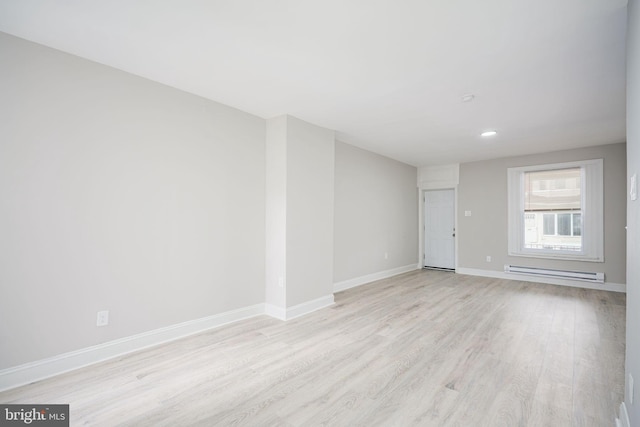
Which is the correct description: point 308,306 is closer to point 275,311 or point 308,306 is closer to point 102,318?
point 275,311

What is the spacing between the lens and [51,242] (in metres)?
2.28

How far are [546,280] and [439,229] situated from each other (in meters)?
2.29

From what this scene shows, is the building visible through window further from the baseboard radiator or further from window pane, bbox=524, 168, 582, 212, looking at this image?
the baseboard radiator

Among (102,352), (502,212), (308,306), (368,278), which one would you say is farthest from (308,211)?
(502,212)

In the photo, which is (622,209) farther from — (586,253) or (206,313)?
(206,313)

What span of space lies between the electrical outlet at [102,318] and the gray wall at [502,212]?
6608 millimetres

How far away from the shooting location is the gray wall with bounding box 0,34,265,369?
2150mm

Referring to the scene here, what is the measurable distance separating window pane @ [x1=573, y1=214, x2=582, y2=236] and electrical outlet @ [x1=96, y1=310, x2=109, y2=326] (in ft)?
23.9

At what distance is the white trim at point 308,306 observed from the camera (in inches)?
144

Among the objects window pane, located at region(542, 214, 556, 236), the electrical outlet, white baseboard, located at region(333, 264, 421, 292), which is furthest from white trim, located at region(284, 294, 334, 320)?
window pane, located at region(542, 214, 556, 236)

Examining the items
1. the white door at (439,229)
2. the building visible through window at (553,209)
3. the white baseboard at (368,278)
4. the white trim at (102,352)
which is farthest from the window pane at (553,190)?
the white trim at (102,352)

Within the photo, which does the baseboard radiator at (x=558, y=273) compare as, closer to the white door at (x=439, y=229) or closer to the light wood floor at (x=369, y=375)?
the white door at (x=439, y=229)

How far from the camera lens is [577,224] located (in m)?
5.40

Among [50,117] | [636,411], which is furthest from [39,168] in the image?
[636,411]
